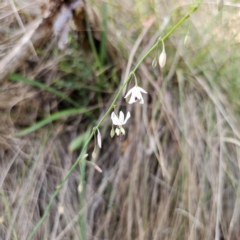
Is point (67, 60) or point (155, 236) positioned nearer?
point (155, 236)

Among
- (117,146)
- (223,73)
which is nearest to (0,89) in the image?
(117,146)

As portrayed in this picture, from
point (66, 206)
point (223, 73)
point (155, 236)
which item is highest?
point (223, 73)

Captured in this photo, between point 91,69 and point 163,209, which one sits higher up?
point 91,69

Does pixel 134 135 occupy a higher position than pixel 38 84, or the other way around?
pixel 38 84

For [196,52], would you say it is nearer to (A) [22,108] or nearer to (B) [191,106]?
(B) [191,106]

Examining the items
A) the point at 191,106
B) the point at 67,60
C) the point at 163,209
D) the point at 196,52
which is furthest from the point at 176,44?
the point at 163,209

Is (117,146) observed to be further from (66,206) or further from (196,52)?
(196,52)
